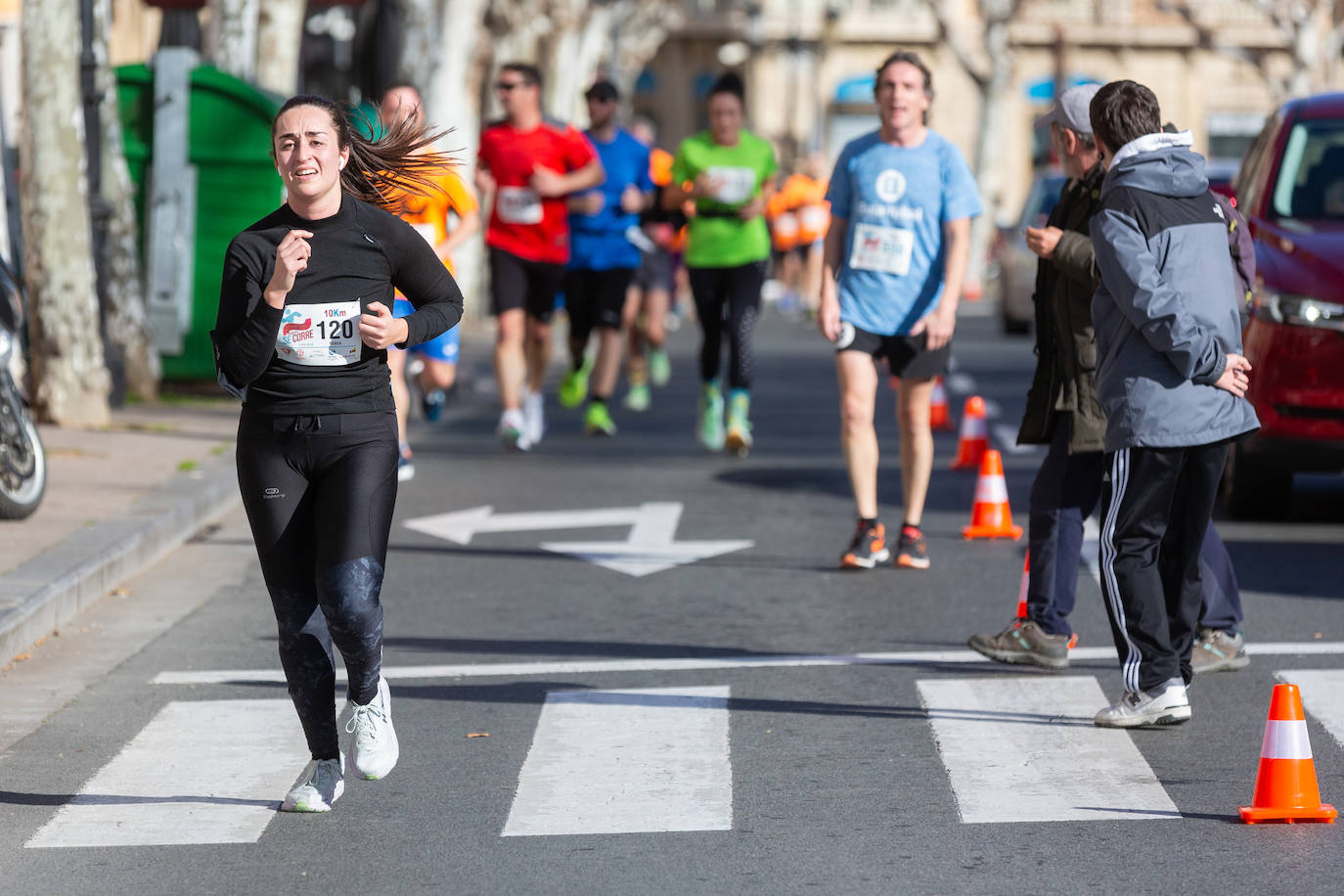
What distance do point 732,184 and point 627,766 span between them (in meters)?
7.94

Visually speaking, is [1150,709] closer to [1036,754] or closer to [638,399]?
[1036,754]

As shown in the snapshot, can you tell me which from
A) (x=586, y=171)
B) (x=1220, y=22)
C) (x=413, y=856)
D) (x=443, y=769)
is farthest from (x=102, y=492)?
(x=1220, y=22)

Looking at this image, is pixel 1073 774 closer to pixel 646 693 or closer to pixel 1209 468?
pixel 1209 468

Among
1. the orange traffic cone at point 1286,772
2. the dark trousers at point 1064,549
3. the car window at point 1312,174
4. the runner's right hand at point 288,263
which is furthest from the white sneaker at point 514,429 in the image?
the orange traffic cone at point 1286,772

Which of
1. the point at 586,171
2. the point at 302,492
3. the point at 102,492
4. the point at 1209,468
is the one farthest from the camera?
the point at 586,171

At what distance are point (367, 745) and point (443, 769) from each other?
560 millimetres

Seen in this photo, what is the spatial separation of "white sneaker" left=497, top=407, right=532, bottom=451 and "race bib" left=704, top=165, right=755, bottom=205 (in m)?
1.67

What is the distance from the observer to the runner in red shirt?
1335 centimetres

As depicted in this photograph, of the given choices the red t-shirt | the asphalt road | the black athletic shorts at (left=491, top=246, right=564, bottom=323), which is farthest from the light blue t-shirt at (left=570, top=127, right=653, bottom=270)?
the asphalt road

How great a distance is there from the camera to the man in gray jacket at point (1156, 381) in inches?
241

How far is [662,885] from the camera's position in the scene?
4.89 m

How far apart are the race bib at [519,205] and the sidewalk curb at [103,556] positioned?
2.47m

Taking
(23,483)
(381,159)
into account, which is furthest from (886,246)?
(381,159)

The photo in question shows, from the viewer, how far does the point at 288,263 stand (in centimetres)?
521
